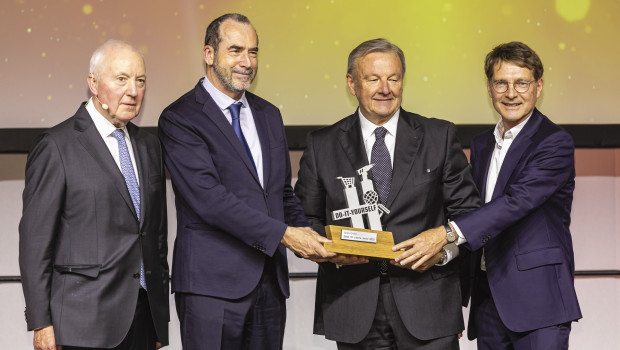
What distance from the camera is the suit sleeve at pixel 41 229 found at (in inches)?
90.0

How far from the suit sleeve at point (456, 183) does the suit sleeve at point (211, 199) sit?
2.17 feet

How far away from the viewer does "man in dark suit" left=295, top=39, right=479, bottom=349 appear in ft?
8.38

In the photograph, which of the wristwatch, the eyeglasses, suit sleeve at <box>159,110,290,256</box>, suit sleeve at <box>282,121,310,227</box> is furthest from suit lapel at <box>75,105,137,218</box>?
the eyeglasses

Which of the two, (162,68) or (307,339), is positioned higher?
(162,68)

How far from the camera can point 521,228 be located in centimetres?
273

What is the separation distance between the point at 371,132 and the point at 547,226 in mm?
795

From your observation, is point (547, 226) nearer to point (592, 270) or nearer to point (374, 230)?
point (374, 230)

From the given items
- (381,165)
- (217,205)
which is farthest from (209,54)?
(381,165)

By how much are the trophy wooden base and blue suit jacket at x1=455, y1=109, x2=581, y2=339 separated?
0.35 m

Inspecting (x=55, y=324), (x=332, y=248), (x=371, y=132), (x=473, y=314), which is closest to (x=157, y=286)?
(x=55, y=324)

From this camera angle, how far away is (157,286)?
98.7 inches

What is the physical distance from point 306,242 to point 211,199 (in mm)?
383

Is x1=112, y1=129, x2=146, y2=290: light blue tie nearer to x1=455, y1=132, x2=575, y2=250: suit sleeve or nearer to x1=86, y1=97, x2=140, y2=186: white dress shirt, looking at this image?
x1=86, y1=97, x2=140, y2=186: white dress shirt

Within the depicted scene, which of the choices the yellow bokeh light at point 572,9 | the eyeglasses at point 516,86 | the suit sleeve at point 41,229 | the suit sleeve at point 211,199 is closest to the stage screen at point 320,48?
the yellow bokeh light at point 572,9
